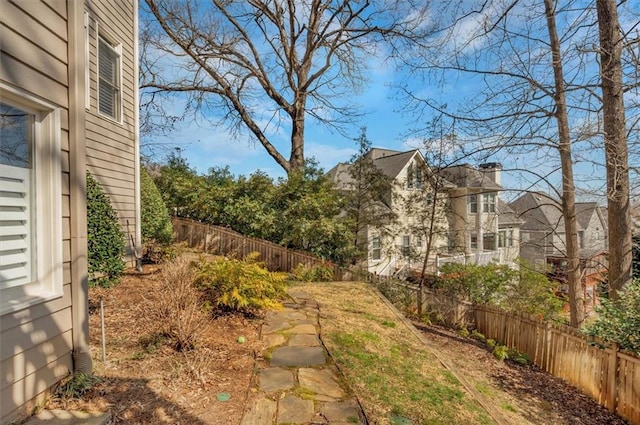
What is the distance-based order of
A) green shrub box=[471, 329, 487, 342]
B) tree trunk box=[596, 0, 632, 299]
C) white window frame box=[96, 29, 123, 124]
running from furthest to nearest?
green shrub box=[471, 329, 487, 342] → white window frame box=[96, 29, 123, 124] → tree trunk box=[596, 0, 632, 299]

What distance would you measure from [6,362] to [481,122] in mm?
8137

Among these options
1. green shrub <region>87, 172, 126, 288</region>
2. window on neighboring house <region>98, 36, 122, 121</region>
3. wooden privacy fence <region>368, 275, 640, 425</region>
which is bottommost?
wooden privacy fence <region>368, 275, 640, 425</region>

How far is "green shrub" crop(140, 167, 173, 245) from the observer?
297 inches

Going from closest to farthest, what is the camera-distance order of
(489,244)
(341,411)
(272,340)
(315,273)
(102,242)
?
(341,411)
(272,340)
(102,242)
(315,273)
(489,244)

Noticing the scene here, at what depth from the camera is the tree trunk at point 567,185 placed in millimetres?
6805

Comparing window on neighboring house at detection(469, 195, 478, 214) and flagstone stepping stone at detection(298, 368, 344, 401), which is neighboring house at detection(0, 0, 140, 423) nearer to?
flagstone stepping stone at detection(298, 368, 344, 401)

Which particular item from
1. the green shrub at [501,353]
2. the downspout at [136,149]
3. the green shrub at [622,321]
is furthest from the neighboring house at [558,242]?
the downspout at [136,149]

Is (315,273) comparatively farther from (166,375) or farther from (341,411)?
(341,411)

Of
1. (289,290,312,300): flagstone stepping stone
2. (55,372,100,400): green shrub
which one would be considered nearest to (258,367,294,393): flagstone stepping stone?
(55,372,100,400): green shrub

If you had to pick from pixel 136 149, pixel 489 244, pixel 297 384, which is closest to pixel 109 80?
pixel 136 149

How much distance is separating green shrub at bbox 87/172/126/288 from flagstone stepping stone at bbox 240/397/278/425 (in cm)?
330

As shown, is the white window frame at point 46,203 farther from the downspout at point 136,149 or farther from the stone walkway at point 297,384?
the downspout at point 136,149

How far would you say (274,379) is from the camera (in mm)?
3123

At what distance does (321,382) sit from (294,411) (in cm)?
55
